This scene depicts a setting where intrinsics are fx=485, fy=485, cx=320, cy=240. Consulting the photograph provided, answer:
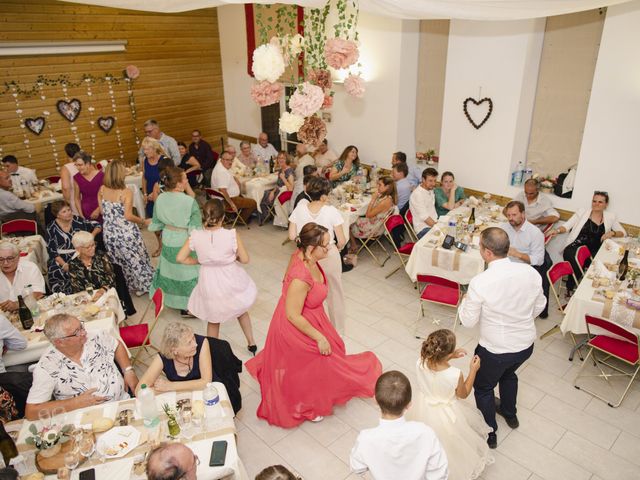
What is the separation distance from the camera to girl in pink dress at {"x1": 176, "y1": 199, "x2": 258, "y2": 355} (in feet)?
15.1

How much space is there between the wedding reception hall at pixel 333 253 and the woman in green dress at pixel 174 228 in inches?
1.2

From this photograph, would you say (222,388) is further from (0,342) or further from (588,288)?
(588,288)

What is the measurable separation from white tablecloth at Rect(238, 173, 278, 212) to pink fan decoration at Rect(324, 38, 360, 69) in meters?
5.28

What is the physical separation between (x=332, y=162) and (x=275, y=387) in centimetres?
563

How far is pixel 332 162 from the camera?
9.06 m

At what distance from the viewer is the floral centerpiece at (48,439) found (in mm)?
2957

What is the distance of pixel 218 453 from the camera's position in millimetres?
2947

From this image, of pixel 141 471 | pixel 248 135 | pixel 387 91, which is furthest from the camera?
pixel 248 135

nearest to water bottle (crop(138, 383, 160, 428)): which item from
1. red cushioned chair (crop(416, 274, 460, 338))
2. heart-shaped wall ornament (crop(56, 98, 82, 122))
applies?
red cushioned chair (crop(416, 274, 460, 338))

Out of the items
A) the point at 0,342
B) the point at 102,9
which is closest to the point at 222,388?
the point at 0,342

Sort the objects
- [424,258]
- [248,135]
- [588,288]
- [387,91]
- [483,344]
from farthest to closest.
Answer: [248,135]
[387,91]
[424,258]
[588,288]
[483,344]

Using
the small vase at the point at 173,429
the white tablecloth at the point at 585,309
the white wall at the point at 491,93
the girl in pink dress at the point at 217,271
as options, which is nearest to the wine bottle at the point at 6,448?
the small vase at the point at 173,429

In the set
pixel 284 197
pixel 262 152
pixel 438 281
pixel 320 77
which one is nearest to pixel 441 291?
pixel 438 281

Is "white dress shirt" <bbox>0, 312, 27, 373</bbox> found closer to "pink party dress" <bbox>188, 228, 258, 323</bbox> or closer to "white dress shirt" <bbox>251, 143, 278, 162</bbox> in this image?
"pink party dress" <bbox>188, 228, 258, 323</bbox>
